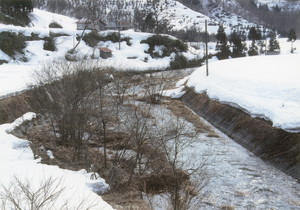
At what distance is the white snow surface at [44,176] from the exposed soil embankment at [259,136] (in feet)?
23.4

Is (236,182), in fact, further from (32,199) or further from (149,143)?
(32,199)

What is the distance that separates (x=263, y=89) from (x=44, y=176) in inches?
544

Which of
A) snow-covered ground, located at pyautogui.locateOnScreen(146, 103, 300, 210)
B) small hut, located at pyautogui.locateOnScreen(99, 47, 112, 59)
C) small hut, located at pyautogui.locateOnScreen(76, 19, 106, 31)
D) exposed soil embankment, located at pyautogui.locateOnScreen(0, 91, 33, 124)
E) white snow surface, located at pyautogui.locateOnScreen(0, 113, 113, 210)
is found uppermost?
small hut, located at pyautogui.locateOnScreen(76, 19, 106, 31)

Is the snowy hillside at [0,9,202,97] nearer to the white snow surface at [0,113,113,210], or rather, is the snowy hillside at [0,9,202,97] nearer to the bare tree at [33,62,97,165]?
the bare tree at [33,62,97,165]

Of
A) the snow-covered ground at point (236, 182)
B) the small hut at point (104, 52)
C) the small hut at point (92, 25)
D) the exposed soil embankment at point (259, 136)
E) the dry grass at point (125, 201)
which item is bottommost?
the snow-covered ground at point (236, 182)

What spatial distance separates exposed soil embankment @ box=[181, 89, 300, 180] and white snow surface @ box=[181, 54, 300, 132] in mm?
383

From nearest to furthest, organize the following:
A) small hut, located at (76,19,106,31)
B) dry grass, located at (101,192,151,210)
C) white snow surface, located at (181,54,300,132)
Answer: dry grass, located at (101,192,151,210) → white snow surface, located at (181,54,300,132) → small hut, located at (76,19,106,31)

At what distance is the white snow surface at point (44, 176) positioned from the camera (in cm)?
737

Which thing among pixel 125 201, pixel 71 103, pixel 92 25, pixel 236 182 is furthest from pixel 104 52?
pixel 125 201

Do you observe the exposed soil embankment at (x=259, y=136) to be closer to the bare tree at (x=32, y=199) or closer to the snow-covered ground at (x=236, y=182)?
the snow-covered ground at (x=236, y=182)

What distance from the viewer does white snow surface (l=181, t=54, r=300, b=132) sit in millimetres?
14540

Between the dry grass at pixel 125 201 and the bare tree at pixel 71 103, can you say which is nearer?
the dry grass at pixel 125 201

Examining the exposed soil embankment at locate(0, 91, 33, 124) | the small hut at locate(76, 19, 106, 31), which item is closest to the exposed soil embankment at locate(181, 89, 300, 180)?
the exposed soil embankment at locate(0, 91, 33, 124)

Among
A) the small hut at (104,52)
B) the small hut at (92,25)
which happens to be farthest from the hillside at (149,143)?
the small hut at (92,25)
